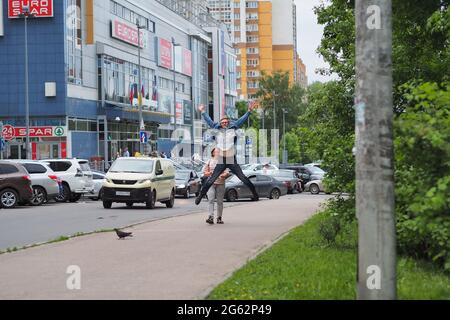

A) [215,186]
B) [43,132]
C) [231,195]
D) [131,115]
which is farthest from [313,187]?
[215,186]

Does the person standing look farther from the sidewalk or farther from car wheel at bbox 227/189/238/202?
car wheel at bbox 227/189/238/202

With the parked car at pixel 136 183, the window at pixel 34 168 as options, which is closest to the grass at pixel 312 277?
the parked car at pixel 136 183

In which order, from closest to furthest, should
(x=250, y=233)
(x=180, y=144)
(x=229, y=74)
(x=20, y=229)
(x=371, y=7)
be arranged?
(x=371, y=7), (x=250, y=233), (x=20, y=229), (x=180, y=144), (x=229, y=74)

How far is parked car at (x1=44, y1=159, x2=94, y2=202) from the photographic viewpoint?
32.2 metres

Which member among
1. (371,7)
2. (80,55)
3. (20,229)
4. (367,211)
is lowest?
(20,229)

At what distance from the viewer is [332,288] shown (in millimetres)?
7473

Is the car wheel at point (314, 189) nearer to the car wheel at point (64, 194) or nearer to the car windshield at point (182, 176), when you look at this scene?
the car windshield at point (182, 176)

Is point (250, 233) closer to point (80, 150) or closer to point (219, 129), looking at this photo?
point (219, 129)

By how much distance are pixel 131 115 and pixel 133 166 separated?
42.0 meters

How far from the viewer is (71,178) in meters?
32.2

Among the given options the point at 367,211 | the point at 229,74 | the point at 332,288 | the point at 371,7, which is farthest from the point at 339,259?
the point at 229,74

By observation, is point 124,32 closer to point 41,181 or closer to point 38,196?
point 41,181
